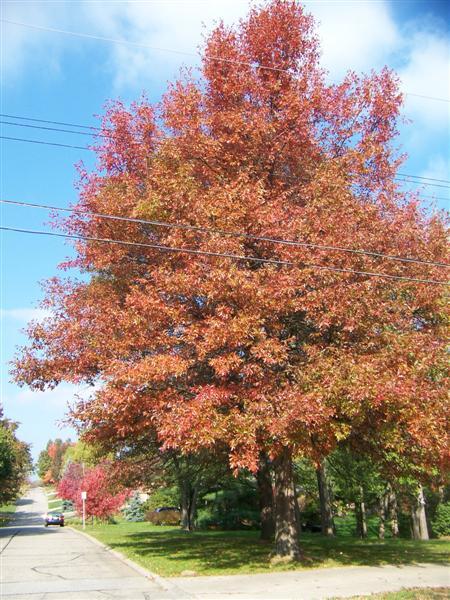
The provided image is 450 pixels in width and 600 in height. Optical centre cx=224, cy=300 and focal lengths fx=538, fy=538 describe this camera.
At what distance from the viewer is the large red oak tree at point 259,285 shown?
9969 mm

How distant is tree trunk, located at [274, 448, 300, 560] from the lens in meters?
13.1

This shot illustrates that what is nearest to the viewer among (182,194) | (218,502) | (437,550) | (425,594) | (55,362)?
(425,594)

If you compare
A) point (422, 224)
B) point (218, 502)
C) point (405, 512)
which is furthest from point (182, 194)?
point (405, 512)

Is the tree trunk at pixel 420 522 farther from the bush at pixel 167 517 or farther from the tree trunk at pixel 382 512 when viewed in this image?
the bush at pixel 167 517

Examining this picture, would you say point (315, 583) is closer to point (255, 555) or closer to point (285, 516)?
point (285, 516)

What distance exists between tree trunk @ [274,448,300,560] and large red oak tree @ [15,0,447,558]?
0.16ft

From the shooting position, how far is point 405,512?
34.2 metres

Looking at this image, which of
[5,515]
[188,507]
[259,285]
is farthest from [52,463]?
[259,285]

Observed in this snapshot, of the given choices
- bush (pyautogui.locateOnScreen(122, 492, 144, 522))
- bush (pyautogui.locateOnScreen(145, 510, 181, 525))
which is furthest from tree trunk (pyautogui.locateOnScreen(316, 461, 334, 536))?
bush (pyautogui.locateOnScreen(122, 492, 144, 522))

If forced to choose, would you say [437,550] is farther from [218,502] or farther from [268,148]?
[218,502]

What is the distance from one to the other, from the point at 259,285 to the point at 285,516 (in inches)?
259

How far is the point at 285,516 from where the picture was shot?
44.5 feet

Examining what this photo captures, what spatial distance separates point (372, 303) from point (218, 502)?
25527 millimetres

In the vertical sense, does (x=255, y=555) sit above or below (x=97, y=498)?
below
